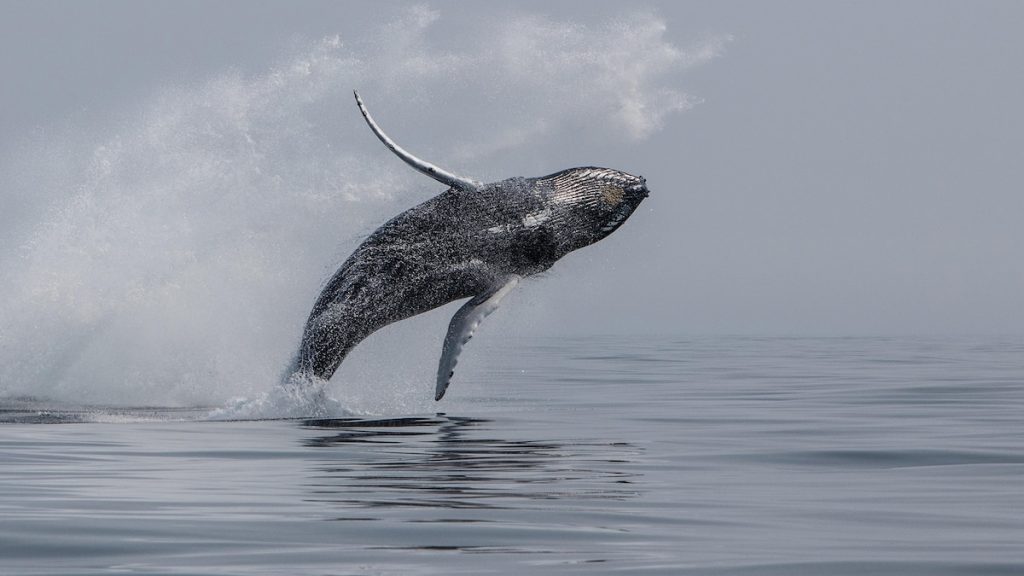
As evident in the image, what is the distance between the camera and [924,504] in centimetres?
1092

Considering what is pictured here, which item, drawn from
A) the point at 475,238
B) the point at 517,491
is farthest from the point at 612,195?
the point at 517,491

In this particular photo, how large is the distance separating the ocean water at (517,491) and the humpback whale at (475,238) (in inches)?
59.3

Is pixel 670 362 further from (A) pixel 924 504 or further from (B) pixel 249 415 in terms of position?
(A) pixel 924 504

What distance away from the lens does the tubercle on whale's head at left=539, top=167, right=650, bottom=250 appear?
18234mm

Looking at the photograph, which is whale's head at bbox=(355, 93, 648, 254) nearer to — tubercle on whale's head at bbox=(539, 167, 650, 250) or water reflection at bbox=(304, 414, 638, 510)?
tubercle on whale's head at bbox=(539, 167, 650, 250)

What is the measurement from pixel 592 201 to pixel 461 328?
224 centimetres

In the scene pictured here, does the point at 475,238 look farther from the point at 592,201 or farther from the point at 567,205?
the point at 592,201

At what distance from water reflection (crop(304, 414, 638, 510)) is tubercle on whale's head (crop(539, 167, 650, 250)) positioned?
2661 mm

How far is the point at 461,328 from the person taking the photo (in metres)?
18.1

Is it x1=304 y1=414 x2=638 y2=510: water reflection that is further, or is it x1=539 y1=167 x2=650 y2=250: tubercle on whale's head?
x1=539 y1=167 x2=650 y2=250: tubercle on whale's head

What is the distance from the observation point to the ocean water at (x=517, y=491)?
27.4 ft

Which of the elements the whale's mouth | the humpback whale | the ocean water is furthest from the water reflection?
the whale's mouth

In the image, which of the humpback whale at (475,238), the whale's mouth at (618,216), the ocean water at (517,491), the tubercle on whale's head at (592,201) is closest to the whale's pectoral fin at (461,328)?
the humpback whale at (475,238)

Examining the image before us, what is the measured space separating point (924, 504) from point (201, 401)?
13.8 m
